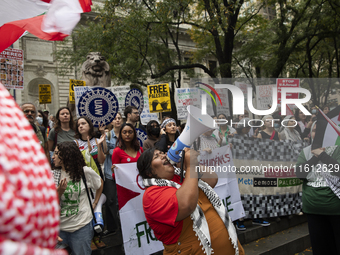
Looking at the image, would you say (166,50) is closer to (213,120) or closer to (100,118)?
(100,118)

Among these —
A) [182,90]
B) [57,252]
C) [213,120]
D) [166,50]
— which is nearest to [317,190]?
[213,120]

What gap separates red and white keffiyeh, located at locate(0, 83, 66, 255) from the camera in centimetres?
49

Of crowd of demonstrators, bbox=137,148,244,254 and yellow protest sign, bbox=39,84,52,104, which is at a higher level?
yellow protest sign, bbox=39,84,52,104

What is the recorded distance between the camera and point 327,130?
2699 mm

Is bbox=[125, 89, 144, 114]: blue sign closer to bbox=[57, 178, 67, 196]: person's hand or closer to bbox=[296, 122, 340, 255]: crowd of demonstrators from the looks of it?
bbox=[57, 178, 67, 196]: person's hand

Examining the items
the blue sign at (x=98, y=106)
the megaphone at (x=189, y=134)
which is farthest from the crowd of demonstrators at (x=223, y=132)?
the blue sign at (x=98, y=106)

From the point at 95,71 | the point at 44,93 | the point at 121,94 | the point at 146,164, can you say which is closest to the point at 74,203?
the point at 146,164

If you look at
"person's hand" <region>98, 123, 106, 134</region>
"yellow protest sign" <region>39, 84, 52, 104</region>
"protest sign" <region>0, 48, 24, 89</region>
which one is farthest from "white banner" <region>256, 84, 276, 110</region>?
"yellow protest sign" <region>39, 84, 52, 104</region>

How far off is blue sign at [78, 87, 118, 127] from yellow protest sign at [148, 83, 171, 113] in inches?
163

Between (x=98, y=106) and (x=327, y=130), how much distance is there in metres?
3.43

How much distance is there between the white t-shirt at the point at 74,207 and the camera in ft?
9.55

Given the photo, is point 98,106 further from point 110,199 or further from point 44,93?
point 44,93

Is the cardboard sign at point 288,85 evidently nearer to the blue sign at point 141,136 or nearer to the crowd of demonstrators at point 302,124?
the crowd of demonstrators at point 302,124

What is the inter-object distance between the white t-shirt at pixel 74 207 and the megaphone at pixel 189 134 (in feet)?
4.33
